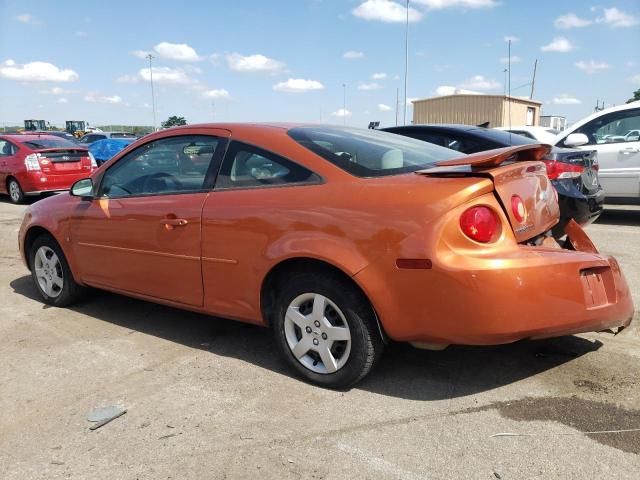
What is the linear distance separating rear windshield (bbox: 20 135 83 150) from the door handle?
9679 mm

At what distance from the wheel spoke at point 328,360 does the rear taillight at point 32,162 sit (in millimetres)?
10372

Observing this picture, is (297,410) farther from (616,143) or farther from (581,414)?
(616,143)

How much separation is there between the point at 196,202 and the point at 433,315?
165 cm

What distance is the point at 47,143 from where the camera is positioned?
12.3 metres

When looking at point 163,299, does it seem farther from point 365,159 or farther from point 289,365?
point 365,159

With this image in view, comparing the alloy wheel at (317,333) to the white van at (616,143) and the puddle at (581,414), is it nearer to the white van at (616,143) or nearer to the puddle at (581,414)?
the puddle at (581,414)

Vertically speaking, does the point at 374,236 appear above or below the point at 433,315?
above

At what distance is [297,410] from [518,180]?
65.3 inches

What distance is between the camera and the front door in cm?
364

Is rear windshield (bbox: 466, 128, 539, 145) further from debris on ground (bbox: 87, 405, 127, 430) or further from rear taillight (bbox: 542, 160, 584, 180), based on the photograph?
debris on ground (bbox: 87, 405, 127, 430)

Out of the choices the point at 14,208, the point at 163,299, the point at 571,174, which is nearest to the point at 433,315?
the point at 163,299

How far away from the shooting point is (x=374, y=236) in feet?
9.30

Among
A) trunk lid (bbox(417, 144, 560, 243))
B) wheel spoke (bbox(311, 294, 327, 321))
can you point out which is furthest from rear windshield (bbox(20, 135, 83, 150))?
trunk lid (bbox(417, 144, 560, 243))

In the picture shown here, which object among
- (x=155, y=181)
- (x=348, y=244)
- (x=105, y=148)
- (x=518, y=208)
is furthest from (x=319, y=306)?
(x=105, y=148)
